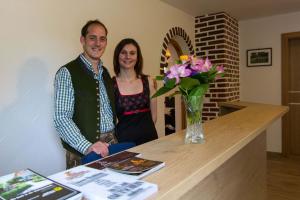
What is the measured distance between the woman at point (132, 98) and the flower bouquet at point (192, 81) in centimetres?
55

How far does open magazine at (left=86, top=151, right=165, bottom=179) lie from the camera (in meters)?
0.81

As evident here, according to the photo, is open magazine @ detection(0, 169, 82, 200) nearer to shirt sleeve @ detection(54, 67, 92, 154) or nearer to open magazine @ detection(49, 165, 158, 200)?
open magazine @ detection(49, 165, 158, 200)

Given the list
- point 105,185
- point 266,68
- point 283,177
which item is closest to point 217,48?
point 266,68

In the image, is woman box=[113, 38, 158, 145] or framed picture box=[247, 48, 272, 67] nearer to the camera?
woman box=[113, 38, 158, 145]

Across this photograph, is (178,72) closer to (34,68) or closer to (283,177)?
(34,68)

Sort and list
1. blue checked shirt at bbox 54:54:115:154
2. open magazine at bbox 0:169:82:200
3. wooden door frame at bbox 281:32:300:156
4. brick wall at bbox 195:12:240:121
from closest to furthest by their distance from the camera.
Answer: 1. open magazine at bbox 0:169:82:200
2. blue checked shirt at bbox 54:54:115:154
3. brick wall at bbox 195:12:240:121
4. wooden door frame at bbox 281:32:300:156

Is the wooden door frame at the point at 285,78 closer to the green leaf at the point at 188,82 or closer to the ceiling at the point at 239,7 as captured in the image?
the ceiling at the point at 239,7

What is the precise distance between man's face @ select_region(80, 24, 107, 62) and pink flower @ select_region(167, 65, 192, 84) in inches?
22.7

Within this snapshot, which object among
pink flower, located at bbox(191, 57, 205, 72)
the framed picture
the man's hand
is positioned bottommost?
the man's hand

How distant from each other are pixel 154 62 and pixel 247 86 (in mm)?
2073

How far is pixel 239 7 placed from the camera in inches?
150

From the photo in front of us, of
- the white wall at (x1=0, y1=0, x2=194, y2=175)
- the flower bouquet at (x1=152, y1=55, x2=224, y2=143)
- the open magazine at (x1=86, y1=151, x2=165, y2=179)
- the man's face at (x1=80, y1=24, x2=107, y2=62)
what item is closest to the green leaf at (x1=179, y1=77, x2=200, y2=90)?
the flower bouquet at (x1=152, y1=55, x2=224, y2=143)

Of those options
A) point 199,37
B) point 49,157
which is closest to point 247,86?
point 199,37

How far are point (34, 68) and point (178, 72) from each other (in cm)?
123
